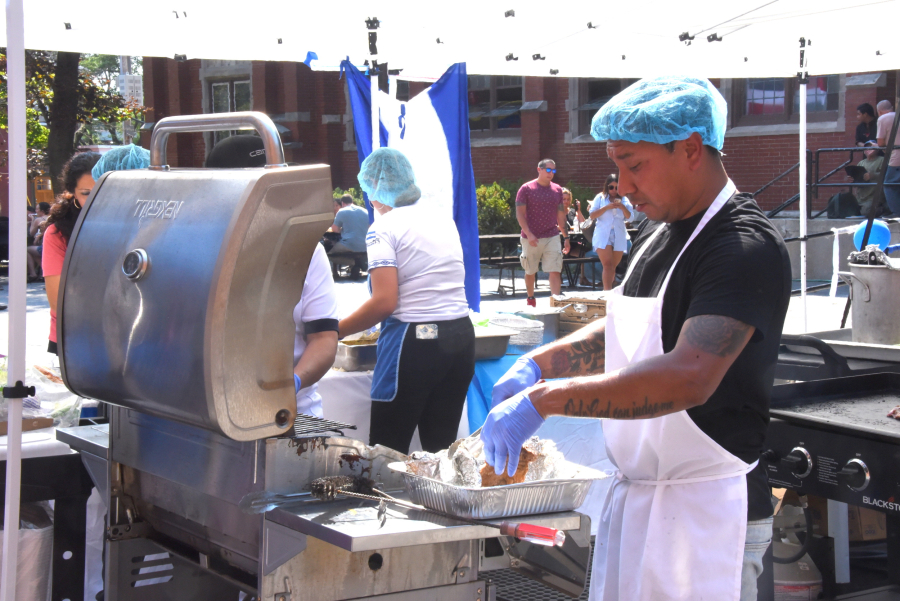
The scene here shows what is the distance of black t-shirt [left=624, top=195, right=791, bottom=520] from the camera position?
1454 millimetres

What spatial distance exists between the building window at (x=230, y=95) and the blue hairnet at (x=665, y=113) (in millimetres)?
19148

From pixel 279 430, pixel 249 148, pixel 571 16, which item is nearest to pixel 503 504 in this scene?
pixel 279 430

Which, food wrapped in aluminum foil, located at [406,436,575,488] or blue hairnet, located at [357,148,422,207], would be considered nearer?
food wrapped in aluminum foil, located at [406,436,575,488]

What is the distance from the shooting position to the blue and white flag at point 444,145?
503 centimetres

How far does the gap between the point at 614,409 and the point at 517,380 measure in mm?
370

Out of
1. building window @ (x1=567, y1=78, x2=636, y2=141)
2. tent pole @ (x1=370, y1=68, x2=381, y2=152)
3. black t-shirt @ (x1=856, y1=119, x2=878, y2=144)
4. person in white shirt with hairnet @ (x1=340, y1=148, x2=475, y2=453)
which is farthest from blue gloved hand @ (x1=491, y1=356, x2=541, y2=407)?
building window @ (x1=567, y1=78, x2=636, y2=141)

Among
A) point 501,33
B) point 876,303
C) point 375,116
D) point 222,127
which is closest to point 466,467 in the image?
point 222,127

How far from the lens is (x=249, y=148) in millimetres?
2080

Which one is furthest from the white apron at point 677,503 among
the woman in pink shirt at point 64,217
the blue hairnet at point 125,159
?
the woman in pink shirt at point 64,217

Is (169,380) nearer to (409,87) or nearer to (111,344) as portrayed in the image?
(111,344)

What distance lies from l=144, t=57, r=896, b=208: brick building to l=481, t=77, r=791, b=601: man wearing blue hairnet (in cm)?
1179

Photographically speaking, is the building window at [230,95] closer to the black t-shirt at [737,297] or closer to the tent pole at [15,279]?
the tent pole at [15,279]

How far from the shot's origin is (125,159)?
2500 millimetres

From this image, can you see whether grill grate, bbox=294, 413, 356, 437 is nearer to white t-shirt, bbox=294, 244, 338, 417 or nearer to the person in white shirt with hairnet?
white t-shirt, bbox=294, 244, 338, 417
